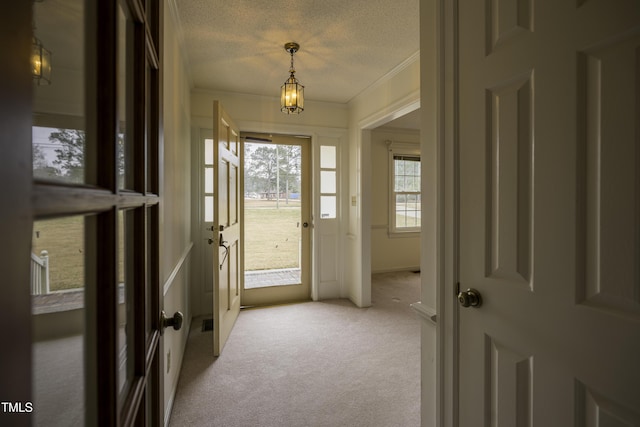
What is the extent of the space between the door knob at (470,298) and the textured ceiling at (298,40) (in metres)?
1.85

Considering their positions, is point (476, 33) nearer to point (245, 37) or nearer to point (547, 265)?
point (547, 265)

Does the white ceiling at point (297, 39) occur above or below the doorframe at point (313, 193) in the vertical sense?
above

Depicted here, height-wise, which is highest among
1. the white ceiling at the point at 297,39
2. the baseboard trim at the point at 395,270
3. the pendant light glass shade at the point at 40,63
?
the white ceiling at the point at 297,39

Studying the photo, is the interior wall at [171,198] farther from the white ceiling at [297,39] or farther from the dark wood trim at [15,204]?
the dark wood trim at [15,204]

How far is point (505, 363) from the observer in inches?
38.5

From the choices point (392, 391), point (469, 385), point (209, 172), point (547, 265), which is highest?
point (209, 172)

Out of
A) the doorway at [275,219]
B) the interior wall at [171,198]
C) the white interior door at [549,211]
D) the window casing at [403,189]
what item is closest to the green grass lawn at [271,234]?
the doorway at [275,219]

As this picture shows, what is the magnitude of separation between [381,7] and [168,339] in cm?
253

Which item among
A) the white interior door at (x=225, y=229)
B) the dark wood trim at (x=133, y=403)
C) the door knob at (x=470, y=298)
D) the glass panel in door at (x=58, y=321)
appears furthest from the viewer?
the white interior door at (x=225, y=229)

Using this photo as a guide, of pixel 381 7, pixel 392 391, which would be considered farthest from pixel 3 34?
pixel 392 391

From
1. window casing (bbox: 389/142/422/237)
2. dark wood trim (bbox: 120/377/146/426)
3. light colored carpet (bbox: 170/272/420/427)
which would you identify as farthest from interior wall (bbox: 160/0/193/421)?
window casing (bbox: 389/142/422/237)

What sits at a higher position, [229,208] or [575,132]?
[575,132]

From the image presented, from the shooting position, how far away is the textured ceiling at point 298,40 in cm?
199

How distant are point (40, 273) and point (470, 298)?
46.0 inches
